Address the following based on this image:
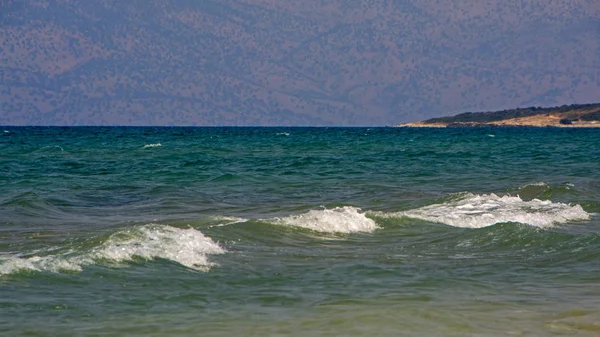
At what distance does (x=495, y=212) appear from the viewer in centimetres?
1770

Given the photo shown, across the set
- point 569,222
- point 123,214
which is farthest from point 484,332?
point 123,214

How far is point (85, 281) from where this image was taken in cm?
990

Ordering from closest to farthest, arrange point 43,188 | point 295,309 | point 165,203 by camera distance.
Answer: point 295,309, point 165,203, point 43,188

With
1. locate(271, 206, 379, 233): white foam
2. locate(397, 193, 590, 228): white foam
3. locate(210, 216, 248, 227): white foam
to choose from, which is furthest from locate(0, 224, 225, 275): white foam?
locate(397, 193, 590, 228): white foam

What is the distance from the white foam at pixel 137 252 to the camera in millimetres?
10578

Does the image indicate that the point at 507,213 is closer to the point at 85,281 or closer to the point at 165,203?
the point at 165,203

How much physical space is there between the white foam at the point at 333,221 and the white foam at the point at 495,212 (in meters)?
1.28

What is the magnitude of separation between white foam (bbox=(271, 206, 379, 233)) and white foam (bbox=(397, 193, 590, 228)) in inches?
50.4

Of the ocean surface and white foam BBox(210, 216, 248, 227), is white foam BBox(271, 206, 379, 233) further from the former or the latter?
white foam BBox(210, 216, 248, 227)

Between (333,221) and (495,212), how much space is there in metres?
4.15

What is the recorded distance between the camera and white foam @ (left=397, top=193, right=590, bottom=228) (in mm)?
16250

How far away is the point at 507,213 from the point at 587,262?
598cm

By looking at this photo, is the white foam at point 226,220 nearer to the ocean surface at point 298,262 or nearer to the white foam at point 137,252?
the ocean surface at point 298,262

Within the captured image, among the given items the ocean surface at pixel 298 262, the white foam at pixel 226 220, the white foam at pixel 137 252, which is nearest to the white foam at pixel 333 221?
the ocean surface at pixel 298 262
